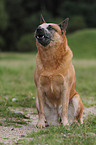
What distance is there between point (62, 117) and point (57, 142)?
45.4 inches

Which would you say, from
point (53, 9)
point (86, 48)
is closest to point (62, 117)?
point (86, 48)

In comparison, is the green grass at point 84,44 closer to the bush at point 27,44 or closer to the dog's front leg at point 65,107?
the bush at point 27,44

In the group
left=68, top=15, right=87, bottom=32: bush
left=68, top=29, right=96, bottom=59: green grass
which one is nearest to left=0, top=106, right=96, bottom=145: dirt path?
left=68, top=29, right=96, bottom=59: green grass

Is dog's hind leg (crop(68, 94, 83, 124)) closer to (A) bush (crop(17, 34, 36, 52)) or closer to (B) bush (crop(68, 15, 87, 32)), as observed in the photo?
(A) bush (crop(17, 34, 36, 52))

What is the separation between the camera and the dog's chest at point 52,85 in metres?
5.21

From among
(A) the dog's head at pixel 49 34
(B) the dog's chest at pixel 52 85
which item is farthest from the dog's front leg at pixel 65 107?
(A) the dog's head at pixel 49 34

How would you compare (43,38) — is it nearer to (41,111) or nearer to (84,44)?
(41,111)

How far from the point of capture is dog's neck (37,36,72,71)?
5246 millimetres

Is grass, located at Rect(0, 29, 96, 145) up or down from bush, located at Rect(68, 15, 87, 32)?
up

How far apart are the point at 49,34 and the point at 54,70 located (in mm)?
628

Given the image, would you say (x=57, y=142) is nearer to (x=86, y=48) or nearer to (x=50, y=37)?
(x=50, y=37)

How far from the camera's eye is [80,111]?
5695 mm

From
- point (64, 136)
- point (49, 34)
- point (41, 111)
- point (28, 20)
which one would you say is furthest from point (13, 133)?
point (28, 20)

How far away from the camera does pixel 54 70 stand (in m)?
5.25
